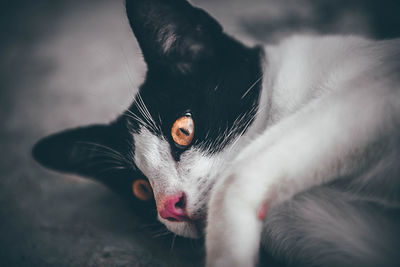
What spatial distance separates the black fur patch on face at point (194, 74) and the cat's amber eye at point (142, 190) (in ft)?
0.53

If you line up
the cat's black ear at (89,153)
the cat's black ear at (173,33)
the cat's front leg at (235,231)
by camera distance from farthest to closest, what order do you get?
1. the cat's black ear at (89,153)
2. the cat's black ear at (173,33)
3. the cat's front leg at (235,231)

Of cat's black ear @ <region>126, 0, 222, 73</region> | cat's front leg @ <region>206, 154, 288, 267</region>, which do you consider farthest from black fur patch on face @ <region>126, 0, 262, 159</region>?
cat's front leg @ <region>206, 154, 288, 267</region>

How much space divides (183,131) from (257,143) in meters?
0.24

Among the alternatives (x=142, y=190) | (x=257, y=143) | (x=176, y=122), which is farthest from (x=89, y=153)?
(x=257, y=143)

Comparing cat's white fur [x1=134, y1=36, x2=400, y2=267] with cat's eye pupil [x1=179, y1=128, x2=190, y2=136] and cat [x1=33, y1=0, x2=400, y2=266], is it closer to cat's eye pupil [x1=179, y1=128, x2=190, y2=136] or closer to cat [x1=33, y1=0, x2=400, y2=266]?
cat [x1=33, y1=0, x2=400, y2=266]

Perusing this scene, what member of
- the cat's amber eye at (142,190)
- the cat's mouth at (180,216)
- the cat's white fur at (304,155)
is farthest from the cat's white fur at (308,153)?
the cat's amber eye at (142,190)

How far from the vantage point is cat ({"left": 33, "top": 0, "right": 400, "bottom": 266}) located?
1.69 ft

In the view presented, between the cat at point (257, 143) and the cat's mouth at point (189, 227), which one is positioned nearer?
the cat at point (257, 143)

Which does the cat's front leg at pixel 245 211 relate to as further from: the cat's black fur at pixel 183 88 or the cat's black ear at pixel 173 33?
the cat's black ear at pixel 173 33

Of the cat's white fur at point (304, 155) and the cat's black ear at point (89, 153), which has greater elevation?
the cat's white fur at point (304, 155)

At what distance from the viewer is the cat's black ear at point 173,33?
768 millimetres

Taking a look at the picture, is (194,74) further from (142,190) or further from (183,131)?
(142,190)

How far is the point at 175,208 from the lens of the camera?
669 millimetres

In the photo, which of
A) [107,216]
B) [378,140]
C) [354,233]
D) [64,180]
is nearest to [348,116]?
[378,140]
